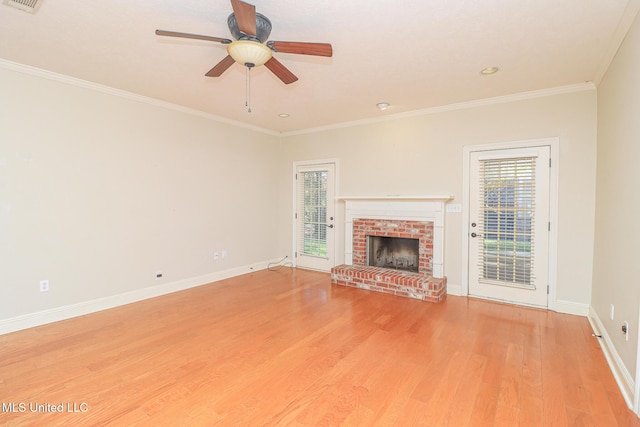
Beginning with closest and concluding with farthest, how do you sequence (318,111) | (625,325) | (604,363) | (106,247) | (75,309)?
(625,325)
(604,363)
(75,309)
(106,247)
(318,111)

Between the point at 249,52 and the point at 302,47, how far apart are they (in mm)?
375

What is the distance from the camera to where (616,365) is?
237 cm

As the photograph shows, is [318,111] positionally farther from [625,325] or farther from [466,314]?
[625,325]

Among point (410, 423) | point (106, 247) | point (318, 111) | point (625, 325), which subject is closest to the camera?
point (410, 423)

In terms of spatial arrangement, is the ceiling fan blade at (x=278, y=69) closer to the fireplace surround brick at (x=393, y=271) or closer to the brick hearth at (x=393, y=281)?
the fireplace surround brick at (x=393, y=271)

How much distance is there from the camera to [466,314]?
3596mm

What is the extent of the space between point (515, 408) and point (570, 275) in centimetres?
243

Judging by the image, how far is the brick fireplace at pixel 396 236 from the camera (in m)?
4.25

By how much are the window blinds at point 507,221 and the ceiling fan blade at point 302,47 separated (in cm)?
292

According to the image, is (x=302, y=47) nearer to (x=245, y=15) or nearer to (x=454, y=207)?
(x=245, y=15)

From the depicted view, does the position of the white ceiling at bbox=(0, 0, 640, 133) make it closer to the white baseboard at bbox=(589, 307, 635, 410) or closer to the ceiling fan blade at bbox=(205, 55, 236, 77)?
the ceiling fan blade at bbox=(205, 55, 236, 77)

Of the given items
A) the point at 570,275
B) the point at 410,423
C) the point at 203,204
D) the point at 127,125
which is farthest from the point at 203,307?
the point at 570,275

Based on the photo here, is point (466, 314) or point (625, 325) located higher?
point (625, 325)

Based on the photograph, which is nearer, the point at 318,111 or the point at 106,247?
the point at 106,247
